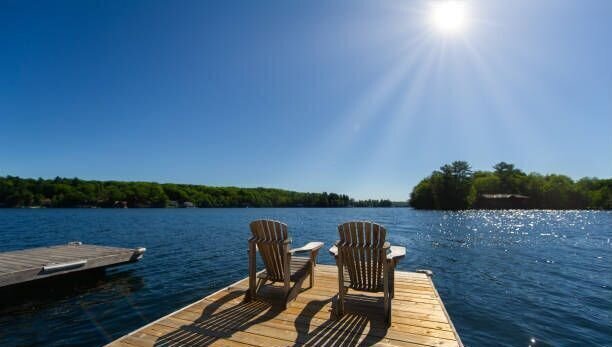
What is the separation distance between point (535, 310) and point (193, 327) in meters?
7.26

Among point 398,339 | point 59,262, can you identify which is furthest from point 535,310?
point 59,262

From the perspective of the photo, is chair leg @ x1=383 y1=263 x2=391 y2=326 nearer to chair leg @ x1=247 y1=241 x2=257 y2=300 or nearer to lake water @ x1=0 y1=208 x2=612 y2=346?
chair leg @ x1=247 y1=241 x2=257 y2=300

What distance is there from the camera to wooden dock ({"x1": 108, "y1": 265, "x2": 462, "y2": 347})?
3211 millimetres

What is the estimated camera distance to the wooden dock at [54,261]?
616cm

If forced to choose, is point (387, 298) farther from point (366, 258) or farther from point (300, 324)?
point (300, 324)

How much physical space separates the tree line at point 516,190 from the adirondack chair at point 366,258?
252 ft

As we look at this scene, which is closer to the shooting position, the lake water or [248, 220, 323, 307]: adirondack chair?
[248, 220, 323, 307]: adirondack chair

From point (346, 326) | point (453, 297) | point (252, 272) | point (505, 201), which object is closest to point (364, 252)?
point (346, 326)

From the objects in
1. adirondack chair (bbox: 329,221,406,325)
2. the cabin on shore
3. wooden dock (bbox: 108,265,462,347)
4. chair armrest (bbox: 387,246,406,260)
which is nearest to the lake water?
wooden dock (bbox: 108,265,462,347)

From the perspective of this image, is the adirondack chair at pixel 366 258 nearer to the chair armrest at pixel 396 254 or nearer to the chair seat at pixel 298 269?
the chair armrest at pixel 396 254

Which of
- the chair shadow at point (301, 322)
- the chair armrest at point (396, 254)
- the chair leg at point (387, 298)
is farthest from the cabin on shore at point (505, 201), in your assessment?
the chair leg at point (387, 298)

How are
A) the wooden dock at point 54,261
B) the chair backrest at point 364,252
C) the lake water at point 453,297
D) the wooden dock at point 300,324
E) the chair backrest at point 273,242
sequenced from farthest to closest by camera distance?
the wooden dock at point 54,261, the lake water at point 453,297, the chair backrest at point 273,242, the chair backrest at point 364,252, the wooden dock at point 300,324

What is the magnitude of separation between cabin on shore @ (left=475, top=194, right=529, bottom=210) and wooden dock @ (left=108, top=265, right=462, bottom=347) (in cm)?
8119

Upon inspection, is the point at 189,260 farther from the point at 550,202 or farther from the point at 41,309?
the point at 550,202
